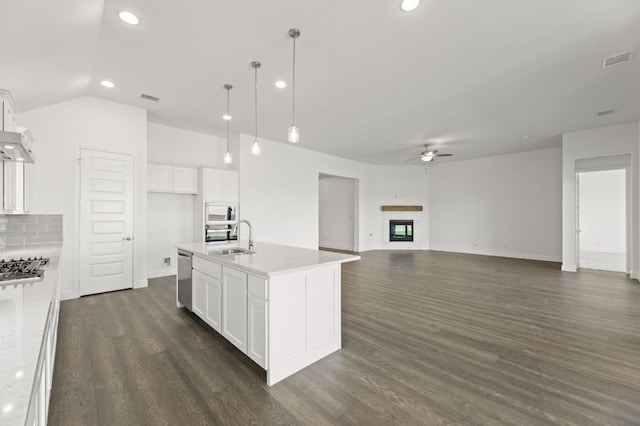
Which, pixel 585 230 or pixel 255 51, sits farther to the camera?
pixel 585 230

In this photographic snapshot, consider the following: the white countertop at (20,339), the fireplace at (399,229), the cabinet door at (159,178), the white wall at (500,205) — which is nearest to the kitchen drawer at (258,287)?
the white countertop at (20,339)

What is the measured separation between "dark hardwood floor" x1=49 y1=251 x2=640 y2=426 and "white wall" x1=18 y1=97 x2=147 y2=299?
0.93 metres

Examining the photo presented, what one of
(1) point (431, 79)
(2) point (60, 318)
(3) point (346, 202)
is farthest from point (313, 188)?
(2) point (60, 318)

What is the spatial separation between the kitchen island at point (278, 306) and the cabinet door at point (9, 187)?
5.73 ft

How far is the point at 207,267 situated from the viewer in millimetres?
3027

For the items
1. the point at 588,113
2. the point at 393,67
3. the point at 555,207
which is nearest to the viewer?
the point at 393,67

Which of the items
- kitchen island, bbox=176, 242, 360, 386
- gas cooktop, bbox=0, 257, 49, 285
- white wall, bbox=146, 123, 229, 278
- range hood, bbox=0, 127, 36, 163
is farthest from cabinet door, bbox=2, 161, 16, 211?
white wall, bbox=146, 123, 229, 278

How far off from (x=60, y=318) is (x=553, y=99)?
25.2 feet

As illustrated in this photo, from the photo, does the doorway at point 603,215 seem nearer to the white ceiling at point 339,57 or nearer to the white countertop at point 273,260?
the white ceiling at point 339,57

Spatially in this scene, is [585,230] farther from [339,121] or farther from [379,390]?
[379,390]

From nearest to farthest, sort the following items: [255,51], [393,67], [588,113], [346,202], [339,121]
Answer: [255,51]
[393,67]
[588,113]
[339,121]
[346,202]

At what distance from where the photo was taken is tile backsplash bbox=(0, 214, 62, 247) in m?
3.37

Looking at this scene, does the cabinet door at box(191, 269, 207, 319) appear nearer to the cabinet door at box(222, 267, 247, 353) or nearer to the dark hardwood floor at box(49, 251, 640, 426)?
the dark hardwood floor at box(49, 251, 640, 426)

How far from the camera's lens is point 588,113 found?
16.6 ft
